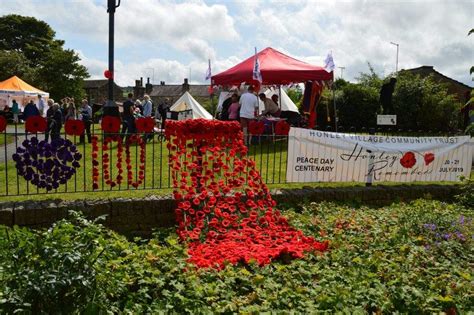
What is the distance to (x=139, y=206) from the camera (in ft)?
18.2

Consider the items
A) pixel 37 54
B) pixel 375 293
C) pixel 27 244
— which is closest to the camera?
pixel 27 244

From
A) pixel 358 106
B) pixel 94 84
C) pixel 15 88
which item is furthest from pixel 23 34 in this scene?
pixel 358 106

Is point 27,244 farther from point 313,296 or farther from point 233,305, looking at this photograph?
point 313,296

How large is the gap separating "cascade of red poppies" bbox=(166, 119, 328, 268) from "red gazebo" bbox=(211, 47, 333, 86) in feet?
21.8

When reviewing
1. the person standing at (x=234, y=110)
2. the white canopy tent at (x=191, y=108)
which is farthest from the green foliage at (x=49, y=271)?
the white canopy tent at (x=191, y=108)

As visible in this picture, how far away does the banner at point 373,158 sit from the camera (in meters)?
7.04

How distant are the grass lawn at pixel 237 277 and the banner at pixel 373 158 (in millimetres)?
2175

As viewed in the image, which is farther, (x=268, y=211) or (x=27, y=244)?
(x=268, y=211)

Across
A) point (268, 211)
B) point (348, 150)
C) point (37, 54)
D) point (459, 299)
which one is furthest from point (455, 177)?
point (37, 54)

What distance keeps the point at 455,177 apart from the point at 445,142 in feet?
2.27

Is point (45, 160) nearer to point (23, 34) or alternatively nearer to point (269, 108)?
point (269, 108)

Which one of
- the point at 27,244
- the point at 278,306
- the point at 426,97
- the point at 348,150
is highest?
the point at 426,97

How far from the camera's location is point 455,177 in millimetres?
8023

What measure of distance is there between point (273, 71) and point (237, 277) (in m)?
9.63
